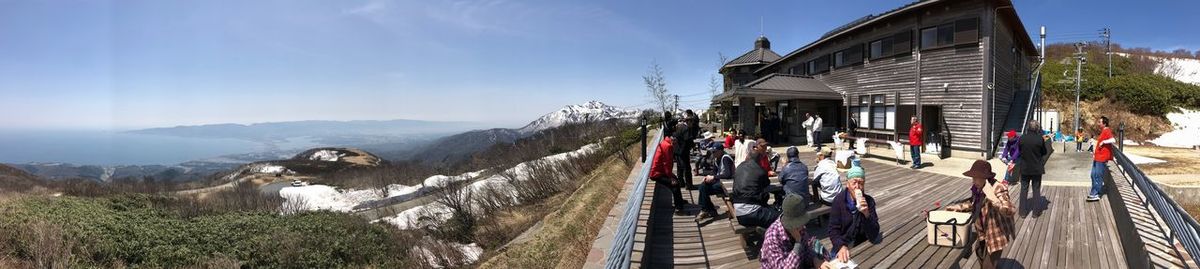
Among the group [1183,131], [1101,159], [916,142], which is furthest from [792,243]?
[1183,131]

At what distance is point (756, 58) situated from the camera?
31.6 metres

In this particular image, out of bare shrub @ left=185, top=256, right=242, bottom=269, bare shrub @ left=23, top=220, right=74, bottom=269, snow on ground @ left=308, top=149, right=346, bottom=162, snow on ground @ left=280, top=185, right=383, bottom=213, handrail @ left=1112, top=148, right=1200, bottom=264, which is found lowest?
snow on ground @ left=280, top=185, right=383, bottom=213

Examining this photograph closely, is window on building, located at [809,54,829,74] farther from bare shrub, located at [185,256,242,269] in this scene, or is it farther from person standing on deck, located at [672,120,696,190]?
bare shrub, located at [185,256,242,269]

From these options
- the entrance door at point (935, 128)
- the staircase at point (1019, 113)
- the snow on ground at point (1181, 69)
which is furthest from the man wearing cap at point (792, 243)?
the snow on ground at point (1181, 69)

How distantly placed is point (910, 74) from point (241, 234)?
2464 cm

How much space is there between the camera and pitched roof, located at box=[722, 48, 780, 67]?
31.2 meters

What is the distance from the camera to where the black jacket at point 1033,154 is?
6.49m

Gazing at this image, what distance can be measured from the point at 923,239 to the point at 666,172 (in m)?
3.29

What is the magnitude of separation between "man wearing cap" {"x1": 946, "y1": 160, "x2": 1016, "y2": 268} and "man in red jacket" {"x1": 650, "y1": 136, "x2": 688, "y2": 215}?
341cm

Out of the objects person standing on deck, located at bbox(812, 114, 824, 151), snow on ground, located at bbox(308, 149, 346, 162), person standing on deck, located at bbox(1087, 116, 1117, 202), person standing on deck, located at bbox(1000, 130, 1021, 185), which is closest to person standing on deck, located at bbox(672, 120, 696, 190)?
person standing on deck, located at bbox(1000, 130, 1021, 185)

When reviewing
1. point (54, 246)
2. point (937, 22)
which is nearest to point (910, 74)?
point (937, 22)

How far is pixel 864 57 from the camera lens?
56.1 feet

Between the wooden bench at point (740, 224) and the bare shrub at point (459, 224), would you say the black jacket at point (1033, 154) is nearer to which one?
the wooden bench at point (740, 224)

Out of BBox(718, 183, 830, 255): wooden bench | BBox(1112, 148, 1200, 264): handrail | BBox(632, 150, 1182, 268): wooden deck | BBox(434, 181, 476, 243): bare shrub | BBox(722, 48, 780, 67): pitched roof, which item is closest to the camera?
BBox(1112, 148, 1200, 264): handrail
